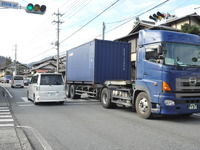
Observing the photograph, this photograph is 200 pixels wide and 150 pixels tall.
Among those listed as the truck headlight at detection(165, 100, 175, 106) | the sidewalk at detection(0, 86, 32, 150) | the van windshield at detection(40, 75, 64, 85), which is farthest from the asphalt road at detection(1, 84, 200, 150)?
the van windshield at detection(40, 75, 64, 85)

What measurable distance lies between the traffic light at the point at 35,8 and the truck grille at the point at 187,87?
760cm

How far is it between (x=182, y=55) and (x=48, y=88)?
737cm

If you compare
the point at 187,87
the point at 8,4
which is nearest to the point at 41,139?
the point at 187,87

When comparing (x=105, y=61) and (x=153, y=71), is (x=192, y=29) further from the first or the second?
(x=153, y=71)

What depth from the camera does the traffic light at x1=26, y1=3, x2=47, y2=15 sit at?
1179cm

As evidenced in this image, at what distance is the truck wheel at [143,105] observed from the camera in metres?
8.56

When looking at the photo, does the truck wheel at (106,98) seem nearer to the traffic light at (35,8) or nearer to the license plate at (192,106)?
the license plate at (192,106)

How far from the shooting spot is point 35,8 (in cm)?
1185

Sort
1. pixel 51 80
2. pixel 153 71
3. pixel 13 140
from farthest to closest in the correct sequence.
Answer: pixel 51 80 → pixel 153 71 → pixel 13 140

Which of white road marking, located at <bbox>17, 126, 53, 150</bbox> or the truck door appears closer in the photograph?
white road marking, located at <bbox>17, 126, 53, 150</bbox>

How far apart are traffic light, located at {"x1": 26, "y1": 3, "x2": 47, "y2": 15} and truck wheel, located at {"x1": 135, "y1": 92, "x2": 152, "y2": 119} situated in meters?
6.62

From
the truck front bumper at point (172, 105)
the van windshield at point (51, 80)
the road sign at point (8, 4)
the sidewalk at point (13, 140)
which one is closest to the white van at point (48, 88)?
the van windshield at point (51, 80)

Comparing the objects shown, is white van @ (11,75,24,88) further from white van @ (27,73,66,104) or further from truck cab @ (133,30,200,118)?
truck cab @ (133,30,200,118)

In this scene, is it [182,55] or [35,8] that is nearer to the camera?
[182,55]
